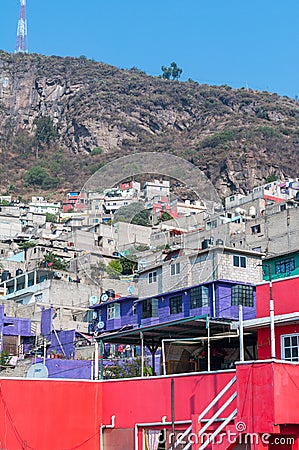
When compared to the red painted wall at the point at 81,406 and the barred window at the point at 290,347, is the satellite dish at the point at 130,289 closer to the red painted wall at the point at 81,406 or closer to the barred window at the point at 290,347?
the red painted wall at the point at 81,406

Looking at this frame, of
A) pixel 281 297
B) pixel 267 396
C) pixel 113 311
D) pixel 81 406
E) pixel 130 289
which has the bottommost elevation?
pixel 81 406

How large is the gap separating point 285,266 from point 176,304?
6.89 m

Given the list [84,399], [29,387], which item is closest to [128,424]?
[84,399]

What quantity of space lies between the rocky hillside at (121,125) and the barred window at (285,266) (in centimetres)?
8616

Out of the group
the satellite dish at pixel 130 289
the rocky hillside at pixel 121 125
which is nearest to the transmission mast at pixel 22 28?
the rocky hillside at pixel 121 125

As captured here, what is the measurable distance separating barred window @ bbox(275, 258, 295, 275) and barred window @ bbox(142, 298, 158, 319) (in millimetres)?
7114

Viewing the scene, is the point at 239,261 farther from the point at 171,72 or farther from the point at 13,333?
the point at 171,72

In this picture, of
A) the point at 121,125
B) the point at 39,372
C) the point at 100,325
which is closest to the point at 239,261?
the point at 100,325

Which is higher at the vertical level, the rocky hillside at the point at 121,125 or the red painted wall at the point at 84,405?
the rocky hillside at the point at 121,125

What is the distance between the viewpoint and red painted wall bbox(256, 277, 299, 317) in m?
15.9

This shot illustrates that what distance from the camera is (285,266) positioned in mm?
37531

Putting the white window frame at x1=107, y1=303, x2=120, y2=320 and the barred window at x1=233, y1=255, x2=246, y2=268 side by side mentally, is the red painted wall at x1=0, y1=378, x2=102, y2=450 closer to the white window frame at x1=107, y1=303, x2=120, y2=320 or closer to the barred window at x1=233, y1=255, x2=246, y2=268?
the barred window at x1=233, y1=255, x2=246, y2=268

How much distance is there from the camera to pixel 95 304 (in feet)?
139

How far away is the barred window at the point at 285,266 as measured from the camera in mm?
37031
